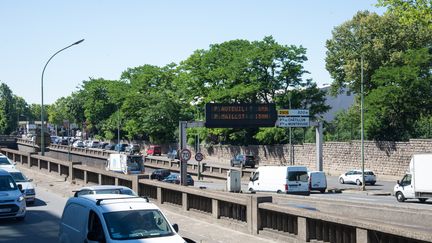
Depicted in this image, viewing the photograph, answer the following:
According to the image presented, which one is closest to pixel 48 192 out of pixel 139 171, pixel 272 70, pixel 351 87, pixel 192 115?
pixel 139 171

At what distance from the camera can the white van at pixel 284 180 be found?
34.8m

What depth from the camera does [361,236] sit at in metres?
11.0

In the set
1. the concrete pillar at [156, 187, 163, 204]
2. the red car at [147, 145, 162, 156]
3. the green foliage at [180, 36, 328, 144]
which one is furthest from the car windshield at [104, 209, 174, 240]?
the red car at [147, 145, 162, 156]

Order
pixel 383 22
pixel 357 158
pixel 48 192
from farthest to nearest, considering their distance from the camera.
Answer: pixel 383 22 → pixel 357 158 → pixel 48 192

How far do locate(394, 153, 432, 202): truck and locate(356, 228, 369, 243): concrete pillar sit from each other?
21.5 m

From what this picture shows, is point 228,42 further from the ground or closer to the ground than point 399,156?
further from the ground

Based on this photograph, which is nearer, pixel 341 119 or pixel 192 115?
pixel 341 119

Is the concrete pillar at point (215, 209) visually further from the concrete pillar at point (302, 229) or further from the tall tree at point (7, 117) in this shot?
the tall tree at point (7, 117)

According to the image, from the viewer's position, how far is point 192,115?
8662cm

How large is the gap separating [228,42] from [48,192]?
162 feet

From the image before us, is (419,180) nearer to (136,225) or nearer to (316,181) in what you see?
(316,181)

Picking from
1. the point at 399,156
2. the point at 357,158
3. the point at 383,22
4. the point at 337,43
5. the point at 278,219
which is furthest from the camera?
the point at 337,43

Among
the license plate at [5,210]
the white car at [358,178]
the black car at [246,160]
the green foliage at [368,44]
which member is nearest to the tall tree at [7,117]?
the black car at [246,160]

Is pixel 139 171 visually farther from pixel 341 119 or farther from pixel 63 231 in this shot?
pixel 63 231
